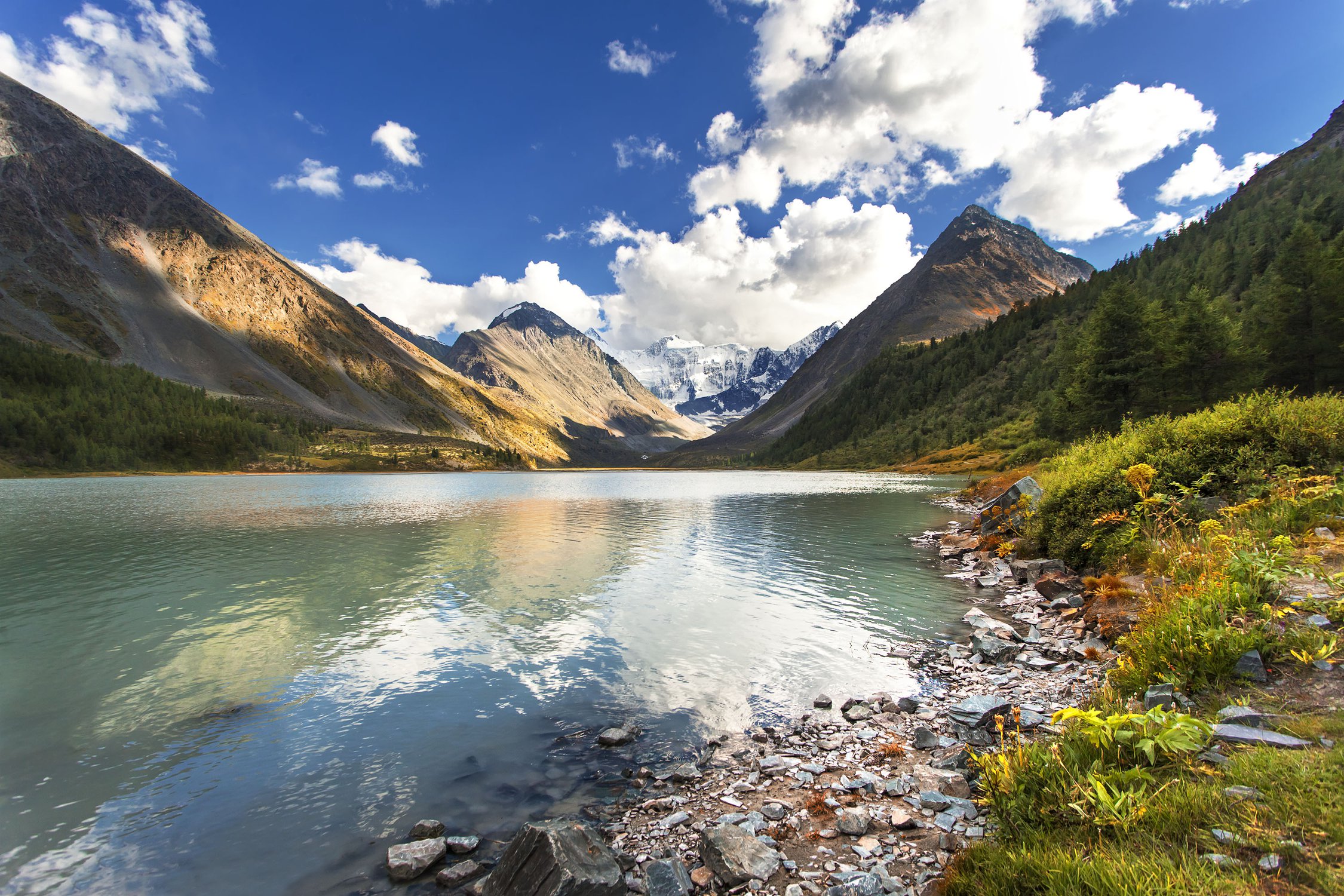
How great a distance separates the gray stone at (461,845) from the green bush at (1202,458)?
70.5 feet

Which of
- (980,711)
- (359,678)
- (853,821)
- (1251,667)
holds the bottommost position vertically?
(359,678)

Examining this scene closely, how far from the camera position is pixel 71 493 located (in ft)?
282

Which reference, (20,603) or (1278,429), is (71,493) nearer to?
(20,603)

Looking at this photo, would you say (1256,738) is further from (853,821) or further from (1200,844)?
(853,821)

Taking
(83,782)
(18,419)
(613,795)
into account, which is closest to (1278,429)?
(613,795)

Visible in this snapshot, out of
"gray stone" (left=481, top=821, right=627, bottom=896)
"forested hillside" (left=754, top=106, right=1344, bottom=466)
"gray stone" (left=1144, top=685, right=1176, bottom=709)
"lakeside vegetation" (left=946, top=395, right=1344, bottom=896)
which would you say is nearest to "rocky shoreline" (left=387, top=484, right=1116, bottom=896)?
"gray stone" (left=481, top=821, right=627, bottom=896)

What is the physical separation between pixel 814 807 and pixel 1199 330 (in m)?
70.6

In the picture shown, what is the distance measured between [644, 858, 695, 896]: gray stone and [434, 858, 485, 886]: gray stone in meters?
2.55

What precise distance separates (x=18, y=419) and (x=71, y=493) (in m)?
129

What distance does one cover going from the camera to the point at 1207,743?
21.0 feet

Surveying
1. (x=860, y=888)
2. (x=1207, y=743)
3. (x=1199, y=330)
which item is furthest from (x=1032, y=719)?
(x=1199, y=330)

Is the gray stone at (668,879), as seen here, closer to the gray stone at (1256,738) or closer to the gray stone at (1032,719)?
the gray stone at (1256,738)

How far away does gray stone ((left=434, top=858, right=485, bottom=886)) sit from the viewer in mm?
7859

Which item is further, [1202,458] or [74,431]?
[74,431]
